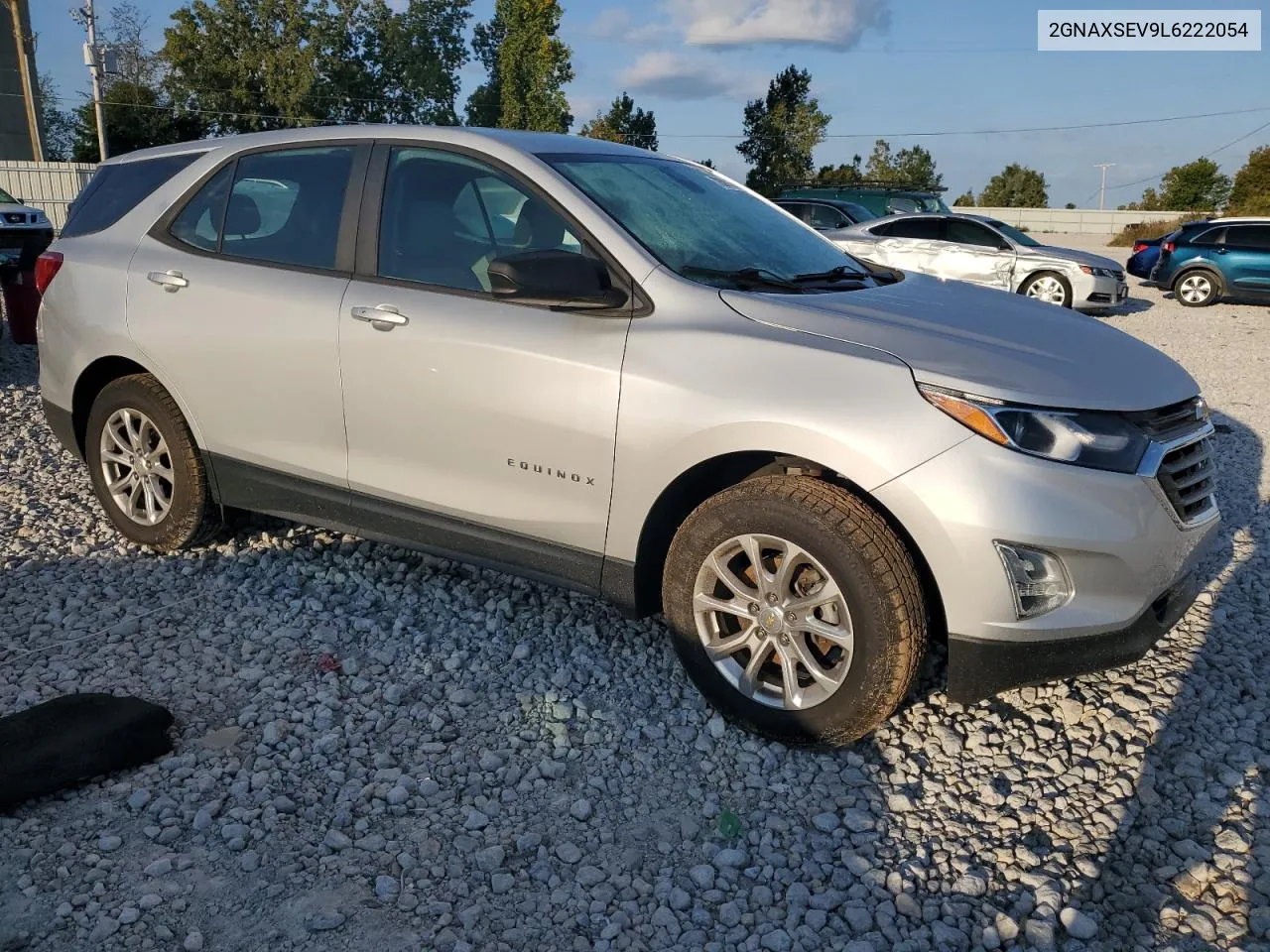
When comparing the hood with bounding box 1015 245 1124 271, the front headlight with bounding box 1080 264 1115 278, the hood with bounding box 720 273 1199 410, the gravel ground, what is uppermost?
the hood with bounding box 720 273 1199 410

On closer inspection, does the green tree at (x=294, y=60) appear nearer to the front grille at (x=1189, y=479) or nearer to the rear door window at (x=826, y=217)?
the rear door window at (x=826, y=217)

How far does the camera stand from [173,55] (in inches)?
1917

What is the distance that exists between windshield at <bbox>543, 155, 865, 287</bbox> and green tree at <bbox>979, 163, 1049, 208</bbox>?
80006mm

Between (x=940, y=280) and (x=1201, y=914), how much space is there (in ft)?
8.30

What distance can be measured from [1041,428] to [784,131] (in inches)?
1786

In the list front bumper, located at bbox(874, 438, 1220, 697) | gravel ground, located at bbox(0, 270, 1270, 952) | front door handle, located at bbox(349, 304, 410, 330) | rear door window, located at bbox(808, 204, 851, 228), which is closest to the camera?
gravel ground, located at bbox(0, 270, 1270, 952)

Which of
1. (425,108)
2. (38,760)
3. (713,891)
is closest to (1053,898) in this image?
(713,891)

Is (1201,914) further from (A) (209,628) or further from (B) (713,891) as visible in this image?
(A) (209,628)

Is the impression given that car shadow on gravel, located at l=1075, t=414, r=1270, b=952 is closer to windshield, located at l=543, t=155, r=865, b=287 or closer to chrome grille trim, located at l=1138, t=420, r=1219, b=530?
chrome grille trim, located at l=1138, t=420, r=1219, b=530

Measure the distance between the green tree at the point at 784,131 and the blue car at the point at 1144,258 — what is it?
25930 millimetres

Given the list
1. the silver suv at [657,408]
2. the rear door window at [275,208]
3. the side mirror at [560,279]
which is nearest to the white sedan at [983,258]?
the silver suv at [657,408]

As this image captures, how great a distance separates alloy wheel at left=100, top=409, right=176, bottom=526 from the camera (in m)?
4.64

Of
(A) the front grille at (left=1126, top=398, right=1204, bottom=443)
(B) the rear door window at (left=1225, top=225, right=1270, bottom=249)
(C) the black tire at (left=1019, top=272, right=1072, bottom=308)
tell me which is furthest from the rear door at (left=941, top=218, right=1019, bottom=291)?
(A) the front grille at (left=1126, top=398, right=1204, bottom=443)

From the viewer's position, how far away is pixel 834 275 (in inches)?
155
